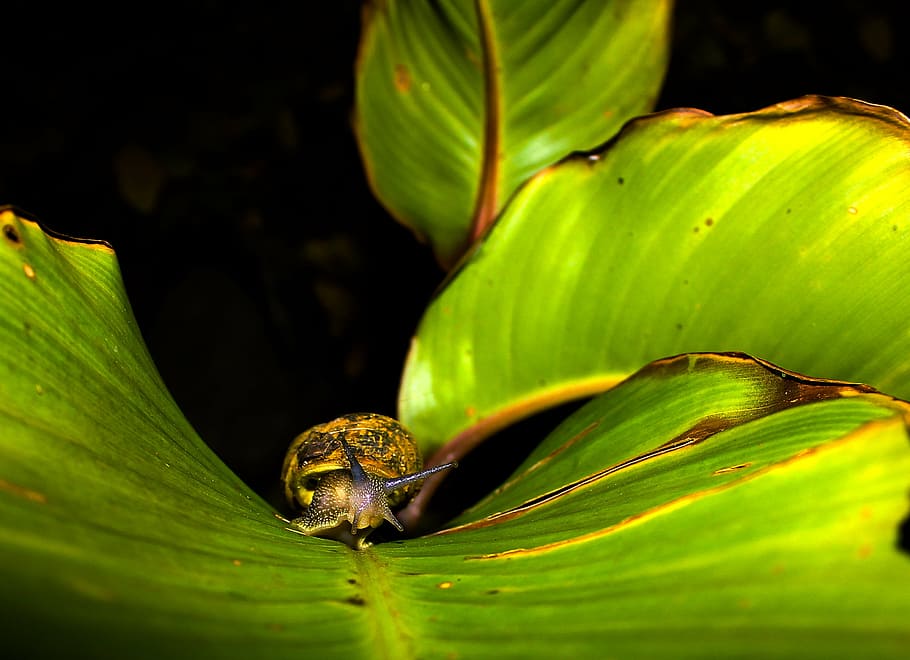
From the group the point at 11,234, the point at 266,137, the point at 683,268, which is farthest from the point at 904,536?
the point at 266,137

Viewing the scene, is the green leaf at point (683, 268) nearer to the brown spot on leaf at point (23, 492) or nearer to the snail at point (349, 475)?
the snail at point (349, 475)

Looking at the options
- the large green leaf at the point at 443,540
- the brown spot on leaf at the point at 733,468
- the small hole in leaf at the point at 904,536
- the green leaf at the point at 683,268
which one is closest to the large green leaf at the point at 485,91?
the green leaf at the point at 683,268

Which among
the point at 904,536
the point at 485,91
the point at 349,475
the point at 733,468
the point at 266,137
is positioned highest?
the point at 266,137

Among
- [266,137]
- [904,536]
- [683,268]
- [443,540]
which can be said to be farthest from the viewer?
[266,137]

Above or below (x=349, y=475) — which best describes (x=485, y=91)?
above

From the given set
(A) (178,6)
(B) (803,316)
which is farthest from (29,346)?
(A) (178,6)

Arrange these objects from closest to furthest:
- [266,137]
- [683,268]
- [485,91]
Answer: [683,268]
[485,91]
[266,137]

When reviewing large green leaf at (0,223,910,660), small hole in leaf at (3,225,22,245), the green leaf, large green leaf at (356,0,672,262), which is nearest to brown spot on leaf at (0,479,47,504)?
large green leaf at (0,223,910,660)

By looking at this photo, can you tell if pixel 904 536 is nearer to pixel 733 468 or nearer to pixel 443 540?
pixel 733 468

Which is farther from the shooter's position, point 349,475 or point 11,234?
point 349,475

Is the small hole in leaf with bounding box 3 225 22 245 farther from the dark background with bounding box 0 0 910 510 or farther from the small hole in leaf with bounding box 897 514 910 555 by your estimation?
the dark background with bounding box 0 0 910 510
